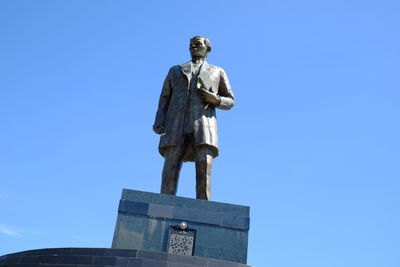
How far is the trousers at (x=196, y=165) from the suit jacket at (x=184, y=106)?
13cm

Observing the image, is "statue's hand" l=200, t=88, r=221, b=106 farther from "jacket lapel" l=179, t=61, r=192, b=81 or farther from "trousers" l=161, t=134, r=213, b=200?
"trousers" l=161, t=134, r=213, b=200

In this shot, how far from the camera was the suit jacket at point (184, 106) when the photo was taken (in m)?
10.3

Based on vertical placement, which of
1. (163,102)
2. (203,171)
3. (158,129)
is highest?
(163,102)

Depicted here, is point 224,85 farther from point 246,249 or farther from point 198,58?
point 246,249

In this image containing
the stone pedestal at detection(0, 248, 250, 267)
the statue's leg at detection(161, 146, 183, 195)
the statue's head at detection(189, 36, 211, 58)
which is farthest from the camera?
the statue's head at detection(189, 36, 211, 58)

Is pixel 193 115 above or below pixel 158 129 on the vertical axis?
above

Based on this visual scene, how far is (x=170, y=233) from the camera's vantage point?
28.9 ft

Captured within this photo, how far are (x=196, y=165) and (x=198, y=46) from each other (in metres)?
2.76

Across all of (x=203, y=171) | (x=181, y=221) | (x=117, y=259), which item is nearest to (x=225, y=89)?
(x=203, y=171)

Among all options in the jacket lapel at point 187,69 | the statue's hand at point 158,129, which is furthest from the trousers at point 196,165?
the jacket lapel at point 187,69

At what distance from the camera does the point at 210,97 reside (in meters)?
10.5

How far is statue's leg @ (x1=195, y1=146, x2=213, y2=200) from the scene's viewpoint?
9.88 metres

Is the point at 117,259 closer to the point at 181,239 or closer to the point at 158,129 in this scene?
the point at 181,239

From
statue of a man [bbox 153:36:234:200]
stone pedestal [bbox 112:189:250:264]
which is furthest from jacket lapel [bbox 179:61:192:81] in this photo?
stone pedestal [bbox 112:189:250:264]
